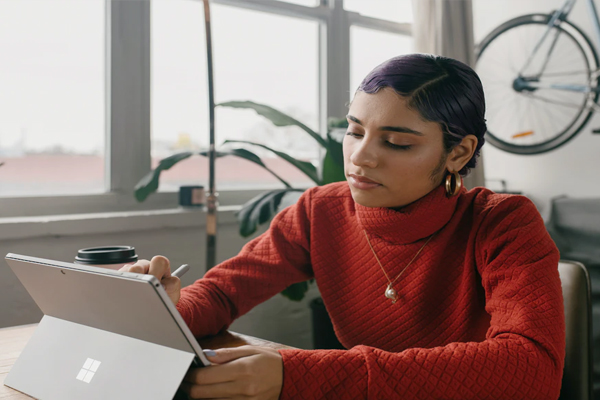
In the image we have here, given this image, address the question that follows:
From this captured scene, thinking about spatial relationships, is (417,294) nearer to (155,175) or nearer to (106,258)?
(106,258)

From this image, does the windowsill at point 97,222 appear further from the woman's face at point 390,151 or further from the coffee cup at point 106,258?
the woman's face at point 390,151

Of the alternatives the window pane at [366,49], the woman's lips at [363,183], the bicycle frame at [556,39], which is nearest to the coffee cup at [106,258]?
the woman's lips at [363,183]

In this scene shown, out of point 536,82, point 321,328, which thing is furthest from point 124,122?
point 536,82

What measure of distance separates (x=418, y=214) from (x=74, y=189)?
Result: 129 centimetres

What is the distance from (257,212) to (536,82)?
5.79 feet

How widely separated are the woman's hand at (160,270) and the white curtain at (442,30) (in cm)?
172

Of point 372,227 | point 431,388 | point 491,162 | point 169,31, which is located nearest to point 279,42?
point 169,31

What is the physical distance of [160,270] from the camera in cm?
82

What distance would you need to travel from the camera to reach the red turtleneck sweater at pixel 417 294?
2.20 ft

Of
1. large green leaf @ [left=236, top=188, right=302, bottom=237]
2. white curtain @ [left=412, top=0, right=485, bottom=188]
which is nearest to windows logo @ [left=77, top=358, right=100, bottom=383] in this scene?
large green leaf @ [left=236, top=188, right=302, bottom=237]

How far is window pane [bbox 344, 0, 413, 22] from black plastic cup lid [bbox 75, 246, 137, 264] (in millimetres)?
2026

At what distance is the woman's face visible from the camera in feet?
2.76

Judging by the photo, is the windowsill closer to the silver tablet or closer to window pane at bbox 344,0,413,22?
the silver tablet

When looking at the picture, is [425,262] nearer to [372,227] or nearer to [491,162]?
[372,227]
